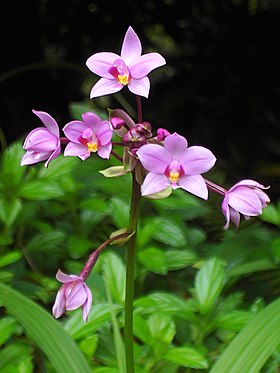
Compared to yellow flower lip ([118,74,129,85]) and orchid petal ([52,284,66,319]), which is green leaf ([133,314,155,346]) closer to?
orchid petal ([52,284,66,319])

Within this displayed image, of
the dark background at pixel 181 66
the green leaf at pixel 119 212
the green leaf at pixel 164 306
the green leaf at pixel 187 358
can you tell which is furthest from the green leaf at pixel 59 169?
the dark background at pixel 181 66

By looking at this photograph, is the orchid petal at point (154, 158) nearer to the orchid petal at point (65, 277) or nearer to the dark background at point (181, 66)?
the orchid petal at point (65, 277)

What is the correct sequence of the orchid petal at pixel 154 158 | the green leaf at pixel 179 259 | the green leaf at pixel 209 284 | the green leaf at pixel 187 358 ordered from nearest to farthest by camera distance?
the orchid petal at pixel 154 158
the green leaf at pixel 187 358
the green leaf at pixel 209 284
the green leaf at pixel 179 259

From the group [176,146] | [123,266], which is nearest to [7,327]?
[123,266]

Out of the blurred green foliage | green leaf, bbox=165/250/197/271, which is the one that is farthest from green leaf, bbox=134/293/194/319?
green leaf, bbox=165/250/197/271

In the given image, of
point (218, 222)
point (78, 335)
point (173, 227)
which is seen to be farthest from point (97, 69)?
point (218, 222)
